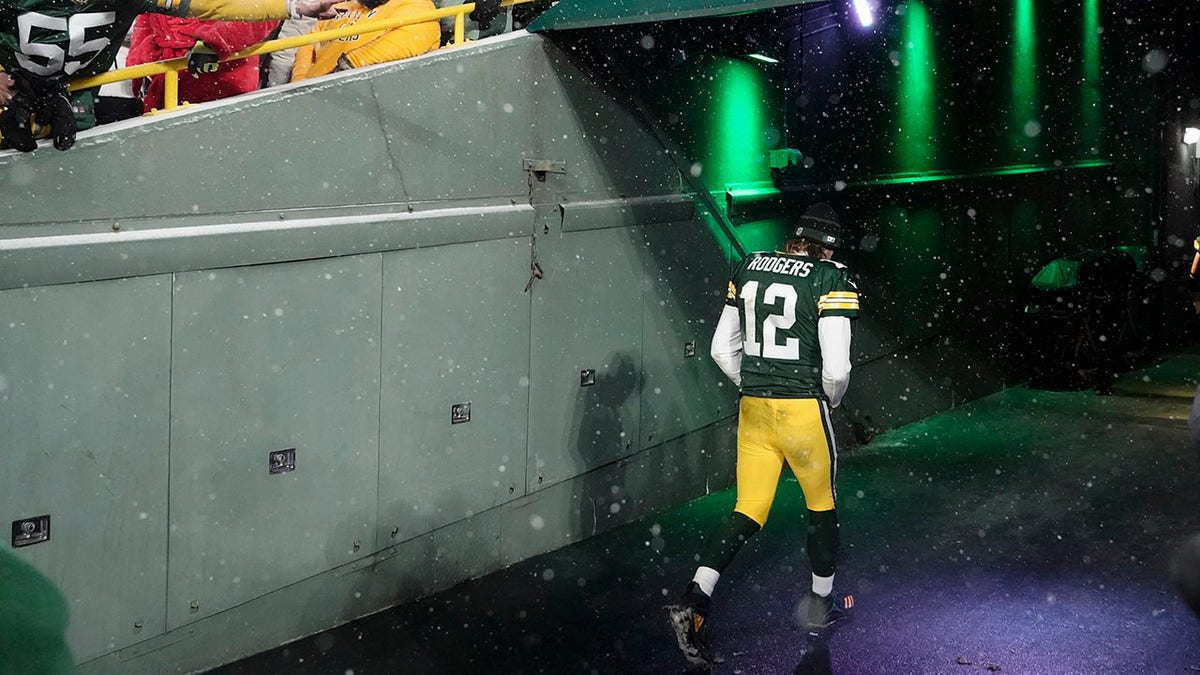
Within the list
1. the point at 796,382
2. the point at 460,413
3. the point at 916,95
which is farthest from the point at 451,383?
the point at 916,95

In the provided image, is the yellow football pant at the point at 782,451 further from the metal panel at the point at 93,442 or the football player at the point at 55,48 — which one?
the football player at the point at 55,48

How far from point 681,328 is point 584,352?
1.21 meters

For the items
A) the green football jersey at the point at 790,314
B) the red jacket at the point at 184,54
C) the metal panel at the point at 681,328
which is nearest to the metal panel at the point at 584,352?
the metal panel at the point at 681,328

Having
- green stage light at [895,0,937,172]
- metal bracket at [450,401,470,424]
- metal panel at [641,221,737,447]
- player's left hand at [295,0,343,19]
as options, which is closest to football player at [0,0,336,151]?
player's left hand at [295,0,343,19]

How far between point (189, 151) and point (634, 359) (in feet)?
12.2

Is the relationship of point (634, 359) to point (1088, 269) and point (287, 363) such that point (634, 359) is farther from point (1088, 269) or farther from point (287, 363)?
point (1088, 269)

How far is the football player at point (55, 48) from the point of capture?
516 centimetres

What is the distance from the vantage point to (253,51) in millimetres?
6406

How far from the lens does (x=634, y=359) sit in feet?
28.0

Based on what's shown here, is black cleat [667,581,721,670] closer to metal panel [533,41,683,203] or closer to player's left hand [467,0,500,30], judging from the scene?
metal panel [533,41,683,203]

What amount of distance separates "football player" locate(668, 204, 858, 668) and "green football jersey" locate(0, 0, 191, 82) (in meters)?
3.24

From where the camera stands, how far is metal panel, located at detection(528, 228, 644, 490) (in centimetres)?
773

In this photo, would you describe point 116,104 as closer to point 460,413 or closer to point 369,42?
point 369,42

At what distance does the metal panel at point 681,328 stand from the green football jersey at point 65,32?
3.97 metres
